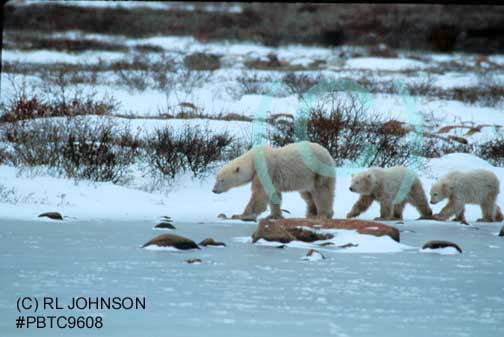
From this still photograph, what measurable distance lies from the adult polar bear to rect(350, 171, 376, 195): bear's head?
1.03ft

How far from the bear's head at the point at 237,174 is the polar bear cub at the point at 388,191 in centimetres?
106

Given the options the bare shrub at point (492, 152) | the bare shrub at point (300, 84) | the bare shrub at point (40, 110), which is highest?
the bare shrub at point (300, 84)

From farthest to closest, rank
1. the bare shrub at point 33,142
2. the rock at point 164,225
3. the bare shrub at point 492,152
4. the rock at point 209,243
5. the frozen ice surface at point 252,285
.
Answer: the bare shrub at point 492,152
the bare shrub at point 33,142
the rock at point 164,225
the rock at point 209,243
the frozen ice surface at point 252,285

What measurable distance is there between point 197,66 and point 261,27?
14260 mm

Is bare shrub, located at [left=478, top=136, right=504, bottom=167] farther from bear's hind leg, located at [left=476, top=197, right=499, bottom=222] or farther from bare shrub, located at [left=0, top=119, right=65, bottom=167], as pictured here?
bare shrub, located at [left=0, top=119, right=65, bottom=167]

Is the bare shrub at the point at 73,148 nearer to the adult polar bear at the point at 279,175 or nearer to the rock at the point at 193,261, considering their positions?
the adult polar bear at the point at 279,175

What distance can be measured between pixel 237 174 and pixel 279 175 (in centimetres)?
39

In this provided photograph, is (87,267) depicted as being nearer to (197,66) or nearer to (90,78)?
(90,78)

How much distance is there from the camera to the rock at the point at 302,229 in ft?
20.6

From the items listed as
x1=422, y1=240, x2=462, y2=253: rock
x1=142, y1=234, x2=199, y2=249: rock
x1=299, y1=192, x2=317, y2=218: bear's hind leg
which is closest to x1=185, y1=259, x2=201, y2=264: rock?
x1=142, y1=234, x2=199, y2=249: rock

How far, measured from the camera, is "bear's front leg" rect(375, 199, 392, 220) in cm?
802

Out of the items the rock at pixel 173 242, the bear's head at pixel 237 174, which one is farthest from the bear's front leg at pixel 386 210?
the rock at pixel 173 242

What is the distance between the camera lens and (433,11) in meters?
39.1

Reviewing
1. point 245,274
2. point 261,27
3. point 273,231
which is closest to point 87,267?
point 245,274
